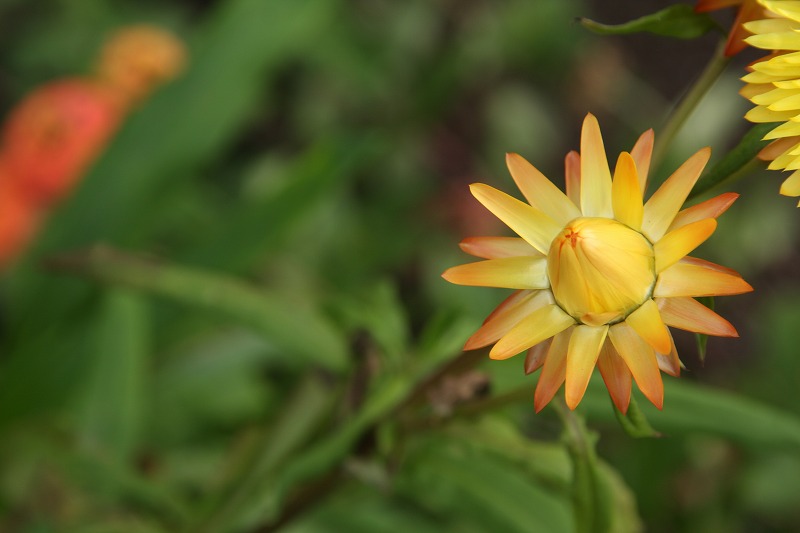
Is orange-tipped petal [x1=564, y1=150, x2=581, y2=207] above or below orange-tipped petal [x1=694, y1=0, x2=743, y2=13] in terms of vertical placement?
below

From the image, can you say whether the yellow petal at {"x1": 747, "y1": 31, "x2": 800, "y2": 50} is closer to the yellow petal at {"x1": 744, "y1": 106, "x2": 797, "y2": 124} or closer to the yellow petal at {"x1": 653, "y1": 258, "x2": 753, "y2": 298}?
the yellow petal at {"x1": 744, "y1": 106, "x2": 797, "y2": 124}

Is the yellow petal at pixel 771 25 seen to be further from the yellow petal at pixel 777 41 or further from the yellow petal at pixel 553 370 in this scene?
the yellow petal at pixel 553 370

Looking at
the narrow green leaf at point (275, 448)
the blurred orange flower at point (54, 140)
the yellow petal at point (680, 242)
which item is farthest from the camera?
the blurred orange flower at point (54, 140)

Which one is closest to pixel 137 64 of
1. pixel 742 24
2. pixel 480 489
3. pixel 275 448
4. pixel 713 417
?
pixel 275 448

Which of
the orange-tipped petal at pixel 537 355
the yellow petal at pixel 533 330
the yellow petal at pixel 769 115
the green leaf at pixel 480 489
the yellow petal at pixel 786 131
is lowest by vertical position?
the green leaf at pixel 480 489

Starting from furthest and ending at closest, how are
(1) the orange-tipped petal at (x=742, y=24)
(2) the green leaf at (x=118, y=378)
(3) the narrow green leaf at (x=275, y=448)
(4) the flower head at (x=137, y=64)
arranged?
(4) the flower head at (x=137, y=64)
(2) the green leaf at (x=118, y=378)
(3) the narrow green leaf at (x=275, y=448)
(1) the orange-tipped petal at (x=742, y=24)

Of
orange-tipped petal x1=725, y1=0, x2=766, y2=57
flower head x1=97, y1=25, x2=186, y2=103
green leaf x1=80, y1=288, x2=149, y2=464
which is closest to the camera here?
orange-tipped petal x1=725, y1=0, x2=766, y2=57

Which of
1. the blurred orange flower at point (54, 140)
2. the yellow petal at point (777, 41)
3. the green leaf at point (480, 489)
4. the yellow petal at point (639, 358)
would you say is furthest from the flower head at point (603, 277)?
the blurred orange flower at point (54, 140)

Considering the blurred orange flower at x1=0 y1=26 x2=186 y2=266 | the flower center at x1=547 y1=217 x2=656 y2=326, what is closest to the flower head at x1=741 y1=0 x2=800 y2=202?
the flower center at x1=547 y1=217 x2=656 y2=326
